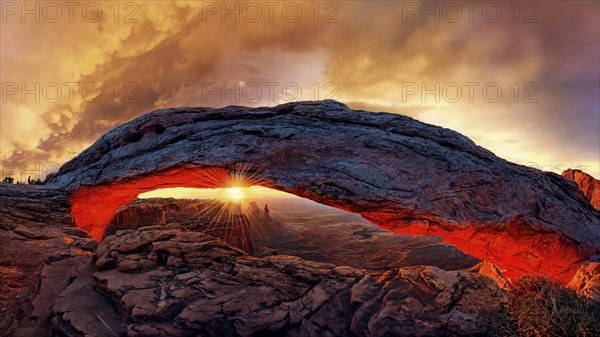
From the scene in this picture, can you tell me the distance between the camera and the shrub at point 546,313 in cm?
572

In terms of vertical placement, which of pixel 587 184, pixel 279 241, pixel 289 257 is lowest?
pixel 279 241

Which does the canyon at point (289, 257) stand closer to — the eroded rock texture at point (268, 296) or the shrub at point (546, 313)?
the eroded rock texture at point (268, 296)

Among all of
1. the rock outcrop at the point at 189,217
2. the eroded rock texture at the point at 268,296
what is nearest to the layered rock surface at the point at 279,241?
the rock outcrop at the point at 189,217

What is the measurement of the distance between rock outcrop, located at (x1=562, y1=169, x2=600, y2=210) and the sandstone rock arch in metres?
20.9

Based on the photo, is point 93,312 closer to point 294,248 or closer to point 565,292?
point 565,292

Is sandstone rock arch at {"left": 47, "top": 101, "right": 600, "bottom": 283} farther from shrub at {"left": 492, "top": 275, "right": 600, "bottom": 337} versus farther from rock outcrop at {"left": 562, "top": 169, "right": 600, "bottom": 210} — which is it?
rock outcrop at {"left": 562, "top": 169, "right": 600, "bottom": 210}

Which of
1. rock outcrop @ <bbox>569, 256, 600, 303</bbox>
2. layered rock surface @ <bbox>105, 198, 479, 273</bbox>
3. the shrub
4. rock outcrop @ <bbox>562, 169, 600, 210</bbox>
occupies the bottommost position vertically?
layered rock surface @ <bbox>105, 198, 479, 273</bbox>

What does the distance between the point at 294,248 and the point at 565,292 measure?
2830 cm

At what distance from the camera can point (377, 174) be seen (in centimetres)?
884

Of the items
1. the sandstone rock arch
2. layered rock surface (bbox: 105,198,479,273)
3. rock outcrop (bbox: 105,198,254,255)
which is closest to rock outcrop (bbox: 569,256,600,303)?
the sandstone rock arch

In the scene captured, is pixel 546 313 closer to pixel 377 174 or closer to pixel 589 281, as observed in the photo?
pixel 589 281

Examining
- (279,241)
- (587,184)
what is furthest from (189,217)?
(587,184)

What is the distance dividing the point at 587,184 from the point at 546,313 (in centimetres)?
2916

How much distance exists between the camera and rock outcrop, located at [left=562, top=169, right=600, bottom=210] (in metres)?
23.6
